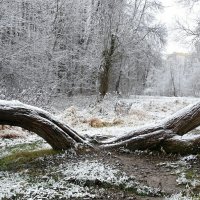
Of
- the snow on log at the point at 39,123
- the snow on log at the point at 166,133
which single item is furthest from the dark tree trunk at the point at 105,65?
the snow on log at the point at 39,123

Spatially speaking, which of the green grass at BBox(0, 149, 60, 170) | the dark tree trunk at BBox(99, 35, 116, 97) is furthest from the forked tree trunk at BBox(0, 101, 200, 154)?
the dark tree trunk at BBox(99, 35, 116, 97)

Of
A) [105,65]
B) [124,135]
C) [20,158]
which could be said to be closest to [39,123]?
[20,158]

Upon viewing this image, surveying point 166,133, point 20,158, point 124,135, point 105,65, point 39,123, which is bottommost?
point 20,158

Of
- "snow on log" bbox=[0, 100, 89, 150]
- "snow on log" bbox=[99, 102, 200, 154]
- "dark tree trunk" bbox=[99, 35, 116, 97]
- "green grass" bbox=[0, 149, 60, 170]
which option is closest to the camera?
"green grass" bbox=[0, 149, 60, 170]

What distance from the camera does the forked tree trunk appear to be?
25.4 ft

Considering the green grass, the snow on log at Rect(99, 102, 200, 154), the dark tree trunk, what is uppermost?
the dark tree trunk

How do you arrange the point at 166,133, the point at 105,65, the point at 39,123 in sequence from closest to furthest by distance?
1. the point at 39,123
2. the point at 166,133
3. the point at 105,65

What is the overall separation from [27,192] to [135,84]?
40120mm

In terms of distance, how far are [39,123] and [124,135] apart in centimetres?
202

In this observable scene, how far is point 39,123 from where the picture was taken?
780 centimetres

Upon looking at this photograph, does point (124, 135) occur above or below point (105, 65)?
below

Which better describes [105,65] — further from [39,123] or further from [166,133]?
[39,123]

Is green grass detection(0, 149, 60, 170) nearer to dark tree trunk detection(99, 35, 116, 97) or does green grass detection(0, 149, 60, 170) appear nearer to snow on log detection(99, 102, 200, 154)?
snow on log detection(99, 102, 200, 154)

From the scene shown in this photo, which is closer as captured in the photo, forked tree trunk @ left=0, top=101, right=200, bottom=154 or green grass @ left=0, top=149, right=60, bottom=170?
green grass @ left=0, top=149, right=60, bottom=170
